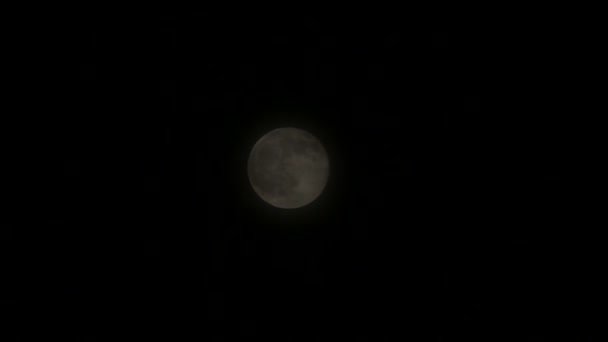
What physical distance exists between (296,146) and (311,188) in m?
0.67

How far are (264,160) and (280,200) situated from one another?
2.05 ft

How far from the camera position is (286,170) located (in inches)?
217

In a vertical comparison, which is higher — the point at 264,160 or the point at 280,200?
the point at 264,160

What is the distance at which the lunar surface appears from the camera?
5531mm

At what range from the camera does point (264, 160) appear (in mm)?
5625

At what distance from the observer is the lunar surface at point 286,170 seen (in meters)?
5.53

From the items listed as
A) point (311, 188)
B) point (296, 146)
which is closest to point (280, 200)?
point (311, 188)

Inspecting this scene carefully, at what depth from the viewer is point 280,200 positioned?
568 centimetres

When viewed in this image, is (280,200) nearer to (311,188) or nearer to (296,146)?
(311,188)

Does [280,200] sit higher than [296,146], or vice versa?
[296,146]

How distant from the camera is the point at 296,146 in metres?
5.82

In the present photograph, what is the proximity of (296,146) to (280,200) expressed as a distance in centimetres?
84

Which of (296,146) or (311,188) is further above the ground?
(296,146)
